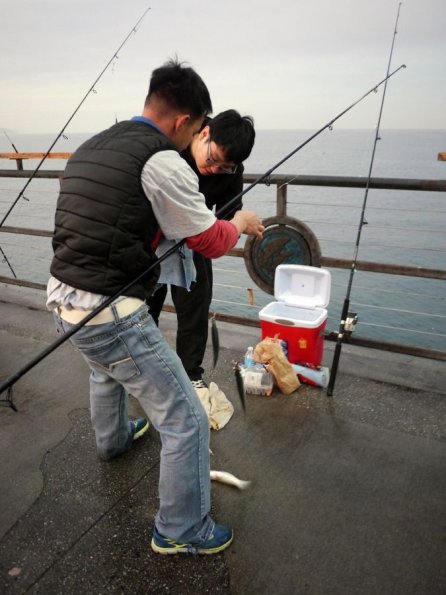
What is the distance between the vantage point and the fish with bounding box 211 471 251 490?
2.49m

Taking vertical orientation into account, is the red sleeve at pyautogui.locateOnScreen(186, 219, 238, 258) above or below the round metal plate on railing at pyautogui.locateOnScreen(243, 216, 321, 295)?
above

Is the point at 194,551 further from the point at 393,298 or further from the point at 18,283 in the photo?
the point at 393,298

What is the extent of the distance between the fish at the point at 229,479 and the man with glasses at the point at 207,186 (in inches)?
29.5

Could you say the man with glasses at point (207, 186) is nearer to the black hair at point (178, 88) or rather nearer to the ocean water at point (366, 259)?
the black hair at point (178, 88)

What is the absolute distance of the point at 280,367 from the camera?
3.31 m

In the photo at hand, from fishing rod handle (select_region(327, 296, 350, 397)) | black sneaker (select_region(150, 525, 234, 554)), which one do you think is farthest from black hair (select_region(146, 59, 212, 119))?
black sneaker (select_region(150, 525, 234, 554))

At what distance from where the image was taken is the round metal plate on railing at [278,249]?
Result: 3887 mm

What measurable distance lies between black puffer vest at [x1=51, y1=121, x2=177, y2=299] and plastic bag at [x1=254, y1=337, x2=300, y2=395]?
1660 millimetres

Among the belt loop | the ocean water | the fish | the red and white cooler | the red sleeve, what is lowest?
the ocean water

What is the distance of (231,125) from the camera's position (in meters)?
2.44

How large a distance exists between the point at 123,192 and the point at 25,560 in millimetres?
1745

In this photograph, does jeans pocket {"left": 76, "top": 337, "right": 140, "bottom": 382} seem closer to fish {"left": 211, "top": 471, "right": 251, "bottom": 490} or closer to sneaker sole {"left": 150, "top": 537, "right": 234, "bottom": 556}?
sneaker sole {"left": 150, "top": 537, "right": 234, "bottom": 556}

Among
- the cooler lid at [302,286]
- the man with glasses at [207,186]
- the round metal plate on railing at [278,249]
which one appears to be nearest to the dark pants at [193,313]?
the man with glasses at [207,186]

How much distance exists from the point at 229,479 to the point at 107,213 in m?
1.60
